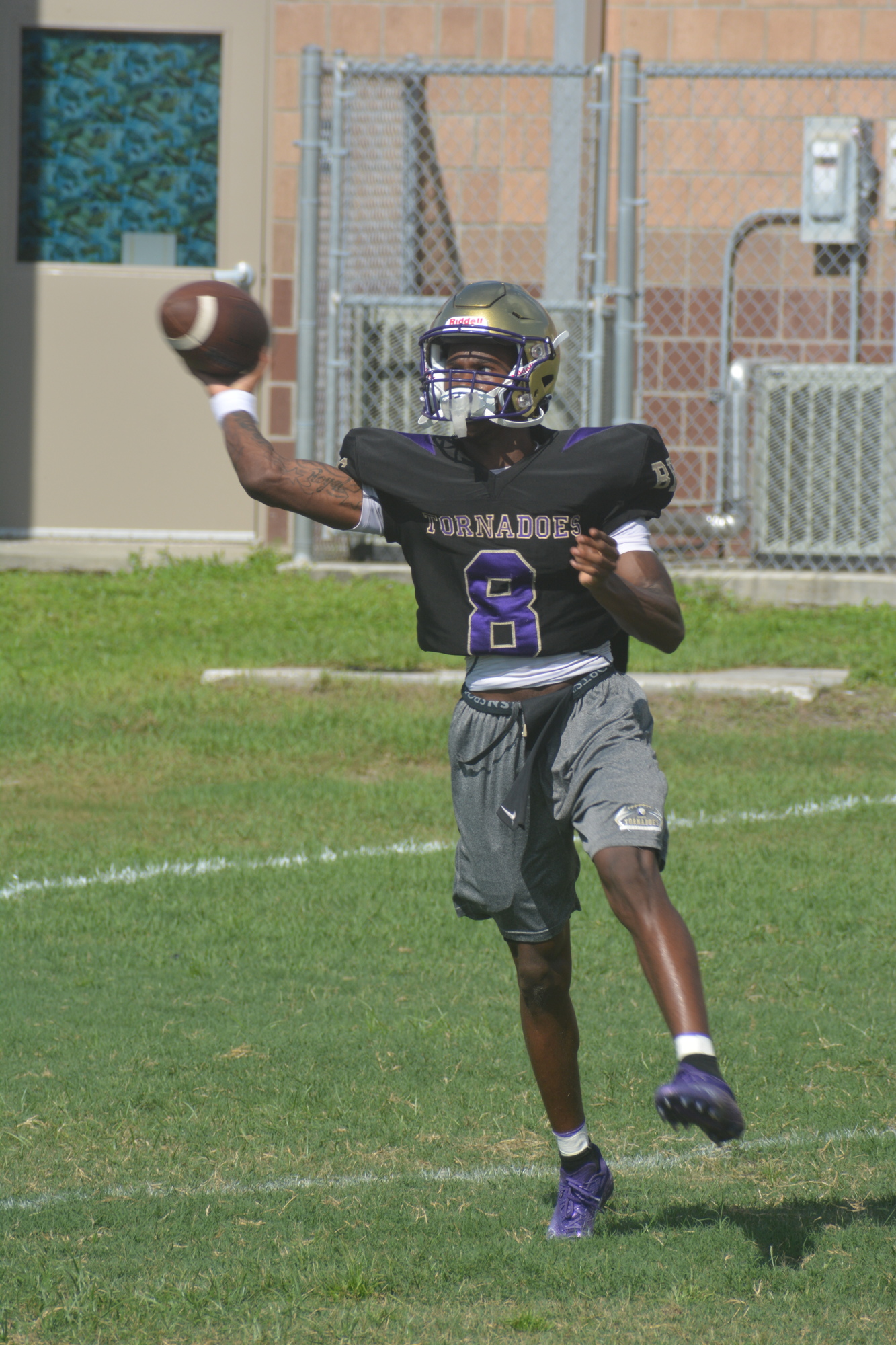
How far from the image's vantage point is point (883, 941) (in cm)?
565

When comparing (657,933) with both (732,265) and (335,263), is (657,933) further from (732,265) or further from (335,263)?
(732,265)

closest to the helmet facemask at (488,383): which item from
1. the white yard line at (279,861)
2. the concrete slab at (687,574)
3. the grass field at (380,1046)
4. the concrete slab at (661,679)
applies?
the grass field at (380,1046)

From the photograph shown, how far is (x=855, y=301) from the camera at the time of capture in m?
12.9

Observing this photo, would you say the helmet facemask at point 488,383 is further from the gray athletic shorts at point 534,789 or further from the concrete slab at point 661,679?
the concrete slab at point 661,679

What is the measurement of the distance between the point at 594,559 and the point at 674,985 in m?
0.83

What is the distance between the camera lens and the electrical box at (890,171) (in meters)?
12.6

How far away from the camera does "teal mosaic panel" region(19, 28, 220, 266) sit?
13.3 metres

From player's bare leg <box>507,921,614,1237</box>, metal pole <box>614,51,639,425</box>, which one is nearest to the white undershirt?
player's bare leg <box>507,921,614,1237</box>

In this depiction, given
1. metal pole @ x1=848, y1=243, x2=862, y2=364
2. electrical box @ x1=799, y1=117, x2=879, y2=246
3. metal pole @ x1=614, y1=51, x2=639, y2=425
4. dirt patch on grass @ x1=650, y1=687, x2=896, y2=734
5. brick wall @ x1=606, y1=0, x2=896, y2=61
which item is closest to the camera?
dirt patch on grass @ x1=650, y1=687, x2=896, y2=734

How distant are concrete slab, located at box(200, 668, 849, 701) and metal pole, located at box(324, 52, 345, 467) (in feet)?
9.91

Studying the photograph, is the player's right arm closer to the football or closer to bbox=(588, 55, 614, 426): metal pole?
the football

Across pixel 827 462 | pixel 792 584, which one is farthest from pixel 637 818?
pixel 827 462

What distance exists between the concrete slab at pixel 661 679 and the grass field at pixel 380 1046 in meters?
0.19

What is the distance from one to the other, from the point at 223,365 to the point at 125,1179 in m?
1.86
